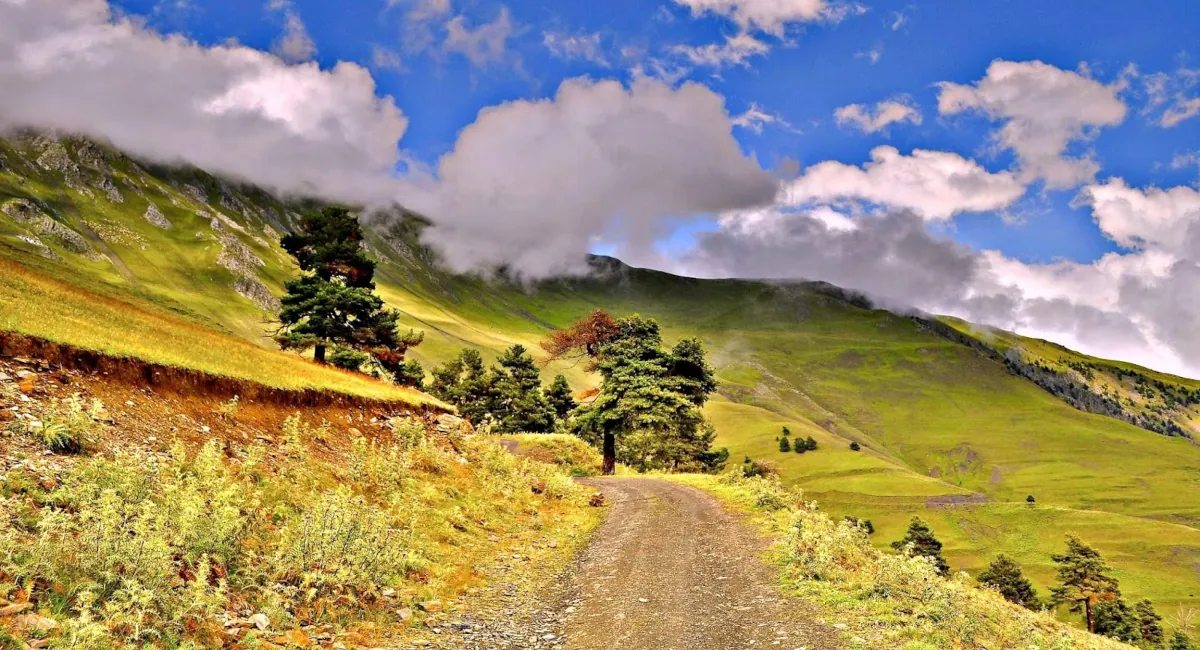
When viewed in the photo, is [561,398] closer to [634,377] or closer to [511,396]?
[511,396]

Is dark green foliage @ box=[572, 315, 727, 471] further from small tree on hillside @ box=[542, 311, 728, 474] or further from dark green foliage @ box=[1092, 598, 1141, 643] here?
dark green foliage @ box=[1092, 598, 1141, 643]

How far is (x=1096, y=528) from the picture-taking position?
192 metres

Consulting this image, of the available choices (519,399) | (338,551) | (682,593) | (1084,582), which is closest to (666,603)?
(682,593)

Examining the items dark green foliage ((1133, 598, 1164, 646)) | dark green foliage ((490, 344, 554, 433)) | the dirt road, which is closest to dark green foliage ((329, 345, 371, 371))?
the dirt road

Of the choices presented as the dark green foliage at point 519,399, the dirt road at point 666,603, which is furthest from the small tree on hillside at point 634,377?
the dirt road at point 666,603

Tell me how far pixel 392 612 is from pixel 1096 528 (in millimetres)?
239564

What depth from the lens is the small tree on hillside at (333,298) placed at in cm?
4588

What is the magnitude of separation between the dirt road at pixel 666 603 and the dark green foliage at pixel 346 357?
28.3 metres

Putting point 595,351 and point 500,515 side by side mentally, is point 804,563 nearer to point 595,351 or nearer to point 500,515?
point 500,515

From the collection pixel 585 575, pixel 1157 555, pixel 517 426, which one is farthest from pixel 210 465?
pixel 1157 555

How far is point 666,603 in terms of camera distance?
1532cm

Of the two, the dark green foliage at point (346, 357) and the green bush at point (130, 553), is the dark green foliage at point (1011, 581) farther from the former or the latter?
the green bush at point (130, 553)

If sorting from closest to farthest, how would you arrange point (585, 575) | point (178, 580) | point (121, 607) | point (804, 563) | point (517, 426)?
point (121, 607), point (178, 580), point (804, 563), point (585, 575), point (517, 426)

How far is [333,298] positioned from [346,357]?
4243 millimetres
